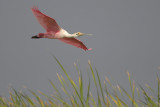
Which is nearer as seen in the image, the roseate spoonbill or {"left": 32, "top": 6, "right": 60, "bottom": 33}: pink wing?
the roseate spoonbill

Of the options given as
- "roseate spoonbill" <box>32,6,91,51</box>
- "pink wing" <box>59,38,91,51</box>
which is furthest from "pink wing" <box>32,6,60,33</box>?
"pink wing" <box>59,38,91,51</box>

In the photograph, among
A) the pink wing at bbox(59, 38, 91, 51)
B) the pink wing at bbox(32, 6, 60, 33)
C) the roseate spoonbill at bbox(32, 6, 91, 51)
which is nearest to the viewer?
the roseate spoonbill at bbox(32, 6, 91, 51)

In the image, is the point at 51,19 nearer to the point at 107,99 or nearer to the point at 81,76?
the point at 81,76

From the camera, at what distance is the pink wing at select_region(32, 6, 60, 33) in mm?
2201

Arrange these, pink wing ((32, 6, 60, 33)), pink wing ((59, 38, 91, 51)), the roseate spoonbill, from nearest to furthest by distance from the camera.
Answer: the roseate spoonbill, pink wing ((32, 6, 60, 33)), pink wing ((59, 38, 91, 51))

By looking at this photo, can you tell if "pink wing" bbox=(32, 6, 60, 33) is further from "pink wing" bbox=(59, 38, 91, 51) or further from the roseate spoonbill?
"pink wing" bbox=(59, 38, 91, 51)

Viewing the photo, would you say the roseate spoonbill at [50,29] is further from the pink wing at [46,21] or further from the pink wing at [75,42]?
the pink wing at [75,42]

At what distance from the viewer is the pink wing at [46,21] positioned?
2201 millimetres

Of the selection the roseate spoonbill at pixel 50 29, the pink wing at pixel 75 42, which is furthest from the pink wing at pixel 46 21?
the pink wing at pixel 75 42

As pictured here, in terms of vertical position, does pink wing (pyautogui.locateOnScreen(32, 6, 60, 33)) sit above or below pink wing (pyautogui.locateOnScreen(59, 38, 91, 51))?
above

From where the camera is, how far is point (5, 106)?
2578 mm

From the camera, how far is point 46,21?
231cm

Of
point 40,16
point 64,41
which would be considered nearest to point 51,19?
point 40,16

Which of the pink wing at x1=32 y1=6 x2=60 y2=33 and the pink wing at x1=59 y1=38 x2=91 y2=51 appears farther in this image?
the pink wing at x1=59 y1=38 x2=91 y2=51
